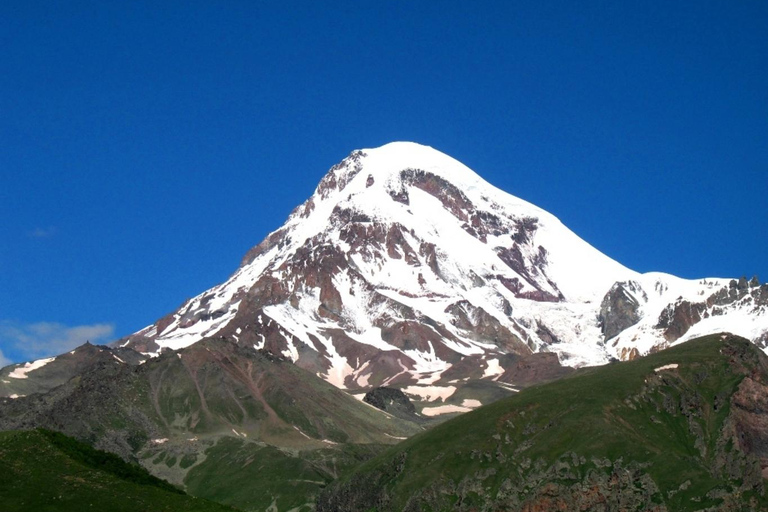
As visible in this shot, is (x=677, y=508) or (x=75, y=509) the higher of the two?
(x=677, y=508)

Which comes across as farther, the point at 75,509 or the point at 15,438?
the point at 15,438

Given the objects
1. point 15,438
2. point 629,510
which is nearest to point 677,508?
point 629,510

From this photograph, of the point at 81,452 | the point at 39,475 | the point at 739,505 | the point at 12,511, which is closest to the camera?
the point at 12,511

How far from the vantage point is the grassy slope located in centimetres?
11125

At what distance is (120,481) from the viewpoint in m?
120

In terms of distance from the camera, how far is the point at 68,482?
4555 inches

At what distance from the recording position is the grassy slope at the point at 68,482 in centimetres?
11125

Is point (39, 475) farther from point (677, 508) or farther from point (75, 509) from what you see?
point (677, 508)

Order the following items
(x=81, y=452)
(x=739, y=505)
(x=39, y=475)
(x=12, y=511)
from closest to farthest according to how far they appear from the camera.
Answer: (x=12, y=511) < (x=39, y=475) < (x=81, y=452) < (x=739, y=505)

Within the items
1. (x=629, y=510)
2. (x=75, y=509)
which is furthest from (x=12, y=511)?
(x=629, y=510)

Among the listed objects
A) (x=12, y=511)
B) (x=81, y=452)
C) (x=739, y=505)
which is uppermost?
(x=739, y=505)

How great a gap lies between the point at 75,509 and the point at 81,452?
689 inches

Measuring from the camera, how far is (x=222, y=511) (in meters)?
117

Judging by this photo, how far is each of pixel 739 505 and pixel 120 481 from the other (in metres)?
111
